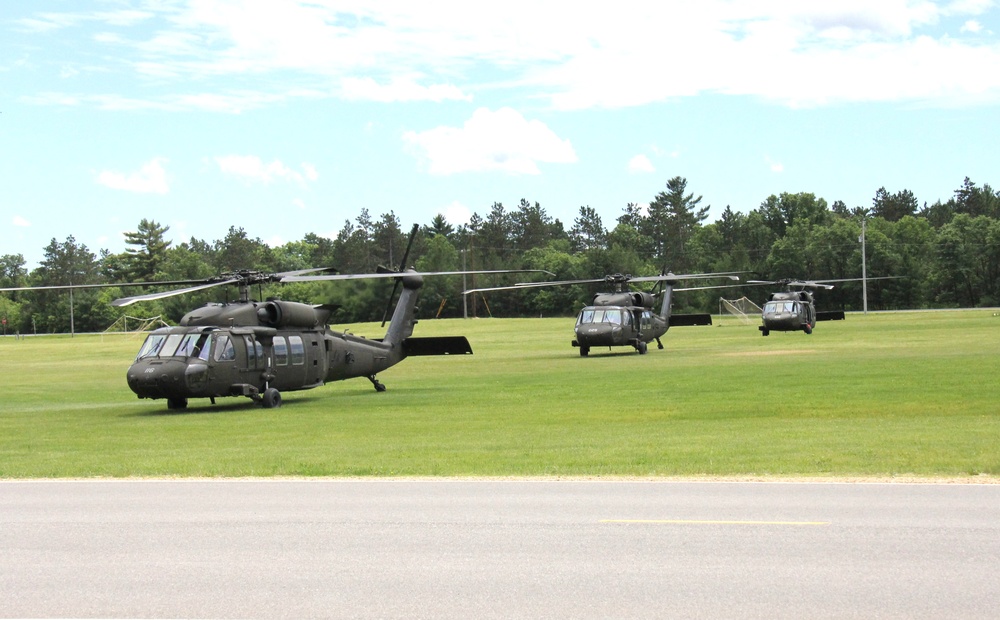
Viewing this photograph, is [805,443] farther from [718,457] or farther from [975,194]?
[975,194]

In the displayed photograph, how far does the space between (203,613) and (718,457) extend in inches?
401

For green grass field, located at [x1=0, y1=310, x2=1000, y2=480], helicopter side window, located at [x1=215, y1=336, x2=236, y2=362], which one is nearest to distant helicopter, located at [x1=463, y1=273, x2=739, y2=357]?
green grass field, located at [x1=0, y1=310, x2=1000, y2=480]

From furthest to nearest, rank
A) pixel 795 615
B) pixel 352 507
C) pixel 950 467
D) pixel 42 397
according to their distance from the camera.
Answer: pixel 42 397 → pixel 950 467 → pixel 352 507 → pixel 795 615

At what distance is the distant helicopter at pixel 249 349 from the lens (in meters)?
27.1

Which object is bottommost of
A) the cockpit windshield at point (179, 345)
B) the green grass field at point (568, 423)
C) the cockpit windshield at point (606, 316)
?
the green grass field at point (568, 423)

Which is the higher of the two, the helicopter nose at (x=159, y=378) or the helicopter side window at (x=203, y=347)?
the helicopter side window at (x=203, y=347)

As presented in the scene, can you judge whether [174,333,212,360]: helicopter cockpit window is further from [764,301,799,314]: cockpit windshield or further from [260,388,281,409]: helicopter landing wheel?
[764,301,799,314]: cockpit windshield

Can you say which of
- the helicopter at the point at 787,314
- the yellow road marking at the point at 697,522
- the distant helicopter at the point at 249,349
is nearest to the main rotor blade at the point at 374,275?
the distant helicopter at the point at 249,349

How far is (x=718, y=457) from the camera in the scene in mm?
16703

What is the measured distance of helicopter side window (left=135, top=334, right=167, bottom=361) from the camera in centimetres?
2753

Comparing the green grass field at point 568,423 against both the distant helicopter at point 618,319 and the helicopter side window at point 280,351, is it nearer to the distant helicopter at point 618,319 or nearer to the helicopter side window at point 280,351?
the helicopter side window at point 280,351

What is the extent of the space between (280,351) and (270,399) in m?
1.31

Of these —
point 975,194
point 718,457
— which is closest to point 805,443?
point 718,457

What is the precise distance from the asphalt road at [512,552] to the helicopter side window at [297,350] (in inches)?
Result: 638
